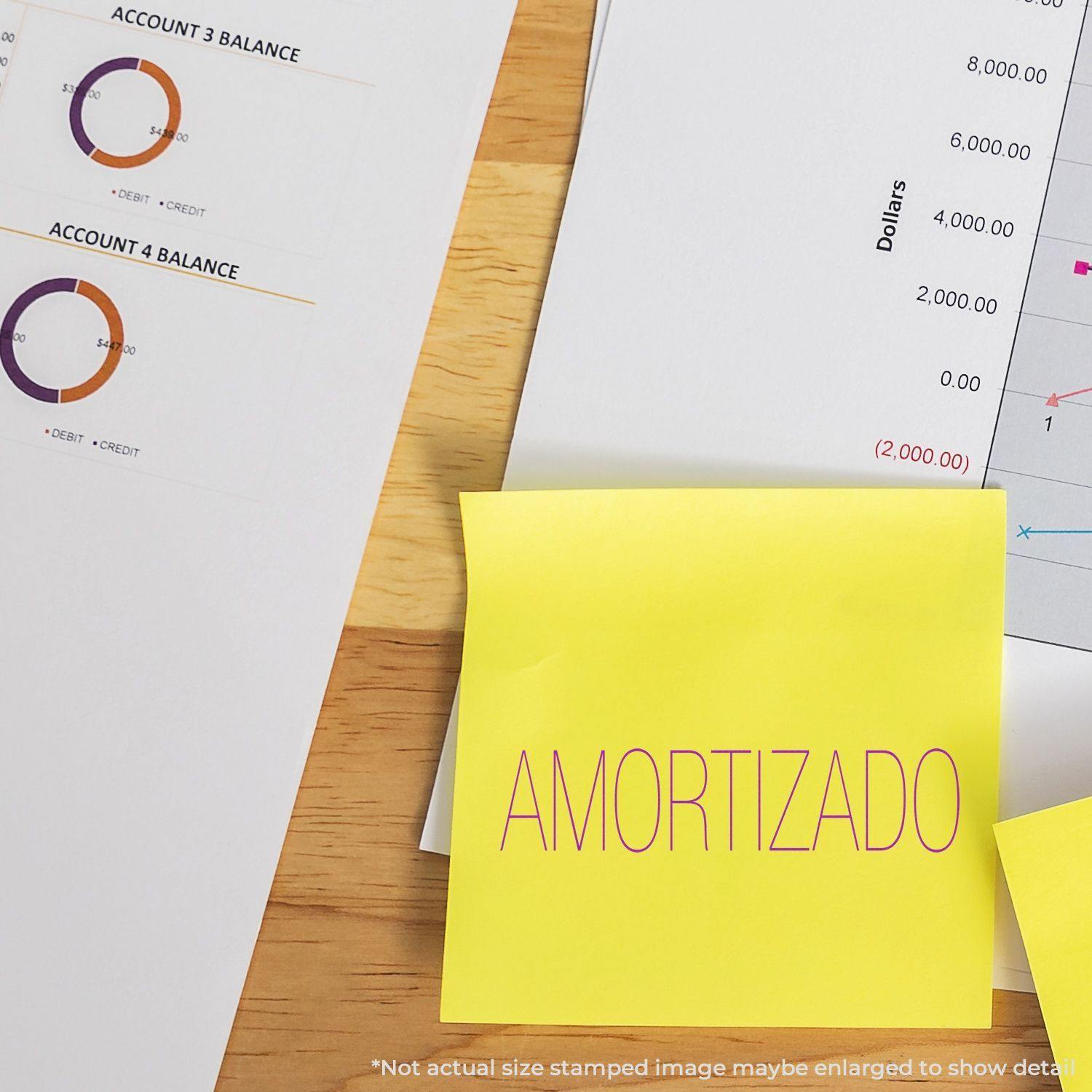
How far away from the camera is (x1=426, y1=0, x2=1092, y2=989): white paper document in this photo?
379 millimetres

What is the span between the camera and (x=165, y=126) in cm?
40

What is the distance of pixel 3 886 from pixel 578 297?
321 mm

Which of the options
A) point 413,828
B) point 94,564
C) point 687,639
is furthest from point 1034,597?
point 94,564

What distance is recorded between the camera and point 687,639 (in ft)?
1.25

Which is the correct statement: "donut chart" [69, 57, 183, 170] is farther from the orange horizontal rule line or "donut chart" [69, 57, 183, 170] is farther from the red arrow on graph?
the red arrow on graph

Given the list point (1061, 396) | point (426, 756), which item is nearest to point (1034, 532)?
point (1061, 396)

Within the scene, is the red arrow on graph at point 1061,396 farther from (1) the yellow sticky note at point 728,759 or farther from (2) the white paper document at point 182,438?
(2) the white paper document at point 182,438

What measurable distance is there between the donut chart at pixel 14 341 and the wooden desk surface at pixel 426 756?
12 cm

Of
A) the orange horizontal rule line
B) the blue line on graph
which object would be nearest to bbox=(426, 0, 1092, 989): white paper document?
the blue line on graph

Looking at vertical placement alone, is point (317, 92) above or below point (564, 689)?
above

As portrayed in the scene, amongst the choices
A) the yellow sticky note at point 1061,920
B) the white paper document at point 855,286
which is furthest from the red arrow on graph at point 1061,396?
the yellow sticky note at point 1061,920

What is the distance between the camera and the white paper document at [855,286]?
379 millimetres

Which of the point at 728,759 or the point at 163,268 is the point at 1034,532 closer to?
the point at 728,759

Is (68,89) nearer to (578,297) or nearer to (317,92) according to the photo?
(317,92)
